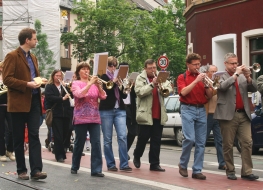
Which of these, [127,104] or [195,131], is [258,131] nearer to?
[127,104]

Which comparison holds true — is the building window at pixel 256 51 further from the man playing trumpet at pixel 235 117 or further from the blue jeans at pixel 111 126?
the man playing trumpet at pixel 235 117

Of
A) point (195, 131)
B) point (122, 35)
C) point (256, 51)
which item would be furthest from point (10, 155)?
point (122, 35)

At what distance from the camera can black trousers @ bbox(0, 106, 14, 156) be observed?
12245 millimetres

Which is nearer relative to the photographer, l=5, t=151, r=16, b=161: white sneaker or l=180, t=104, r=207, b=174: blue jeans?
l=180, t=104, r=207, b=174: blue jeans

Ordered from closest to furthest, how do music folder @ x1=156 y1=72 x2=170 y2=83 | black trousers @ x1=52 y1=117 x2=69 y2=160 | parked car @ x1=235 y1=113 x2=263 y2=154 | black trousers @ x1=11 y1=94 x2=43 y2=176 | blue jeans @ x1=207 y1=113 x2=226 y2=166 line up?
1. black trousers @ x1=11 y1=94 x2=43 y2=176
2. music folder @ x1=156 y1=72 x2=170 y2=83
3. blue jeans @ x1=207 y1=113 x2=226 y2=166
4. black trousers @ x1=52 y1=117 x2=69 y2=160
5. parked car @ x1=235 y1=113 x2=263 y2=154

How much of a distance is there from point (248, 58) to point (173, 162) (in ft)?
32.4

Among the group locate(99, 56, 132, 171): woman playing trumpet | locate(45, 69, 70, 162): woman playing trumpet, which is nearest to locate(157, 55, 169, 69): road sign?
locate(45, 69, 70, 162): woman playing trumpet

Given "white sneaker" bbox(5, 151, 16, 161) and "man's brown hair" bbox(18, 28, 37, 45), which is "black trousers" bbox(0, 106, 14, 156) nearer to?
"white sneaker" bbox(5, 151, 16, 161)

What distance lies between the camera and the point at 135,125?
39.7 ft

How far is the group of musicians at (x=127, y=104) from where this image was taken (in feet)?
29.5

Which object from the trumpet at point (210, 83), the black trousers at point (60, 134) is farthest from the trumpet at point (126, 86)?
the black trousers at point (60, 134)

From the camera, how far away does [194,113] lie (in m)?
9.86

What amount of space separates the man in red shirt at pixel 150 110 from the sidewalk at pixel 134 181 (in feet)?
1.53

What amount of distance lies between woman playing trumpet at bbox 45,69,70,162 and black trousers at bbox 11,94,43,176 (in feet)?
11.6
